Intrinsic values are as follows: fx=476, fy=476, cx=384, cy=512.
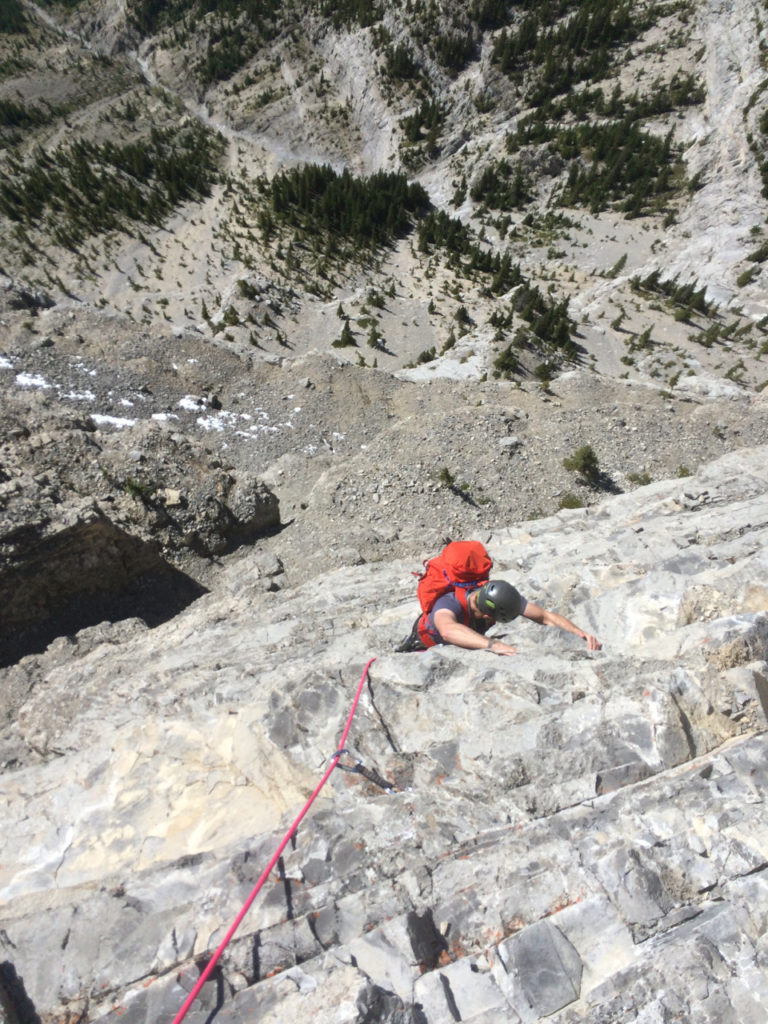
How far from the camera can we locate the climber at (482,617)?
16.3 ft

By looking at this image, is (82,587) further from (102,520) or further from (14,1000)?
(14,1000)

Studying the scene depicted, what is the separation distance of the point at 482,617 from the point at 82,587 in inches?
321

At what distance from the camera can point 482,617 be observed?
5.48 metres

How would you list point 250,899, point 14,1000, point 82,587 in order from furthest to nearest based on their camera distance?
1. point 82,587
2. point 250,899
3. point 14,1000

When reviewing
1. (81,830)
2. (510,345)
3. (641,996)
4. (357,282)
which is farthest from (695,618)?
(357,282)

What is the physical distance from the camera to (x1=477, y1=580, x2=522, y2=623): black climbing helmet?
16.2 ft

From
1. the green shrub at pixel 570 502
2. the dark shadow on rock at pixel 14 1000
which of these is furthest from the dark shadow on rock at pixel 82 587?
the green shrub at pixel 570 502

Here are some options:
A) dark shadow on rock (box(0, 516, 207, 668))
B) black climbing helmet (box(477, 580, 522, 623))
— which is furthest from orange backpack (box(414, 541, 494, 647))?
dark shadow on rock (box(0, 516, 207, 668))

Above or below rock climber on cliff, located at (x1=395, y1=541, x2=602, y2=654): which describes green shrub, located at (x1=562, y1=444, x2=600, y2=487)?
above

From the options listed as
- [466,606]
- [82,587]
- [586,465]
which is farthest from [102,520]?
[586,465]

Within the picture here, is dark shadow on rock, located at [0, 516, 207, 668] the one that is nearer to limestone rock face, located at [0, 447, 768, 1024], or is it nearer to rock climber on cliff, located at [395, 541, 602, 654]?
limestone rock face, located at [0, 447, 768, 1024]

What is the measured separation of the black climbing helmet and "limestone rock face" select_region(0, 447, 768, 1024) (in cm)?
58

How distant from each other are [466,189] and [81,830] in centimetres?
4821

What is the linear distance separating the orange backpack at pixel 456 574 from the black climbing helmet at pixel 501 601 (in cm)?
A: 38
